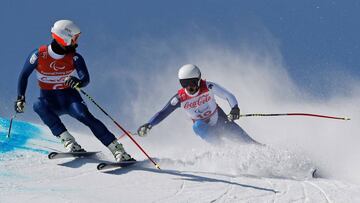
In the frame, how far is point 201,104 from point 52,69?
240 cm

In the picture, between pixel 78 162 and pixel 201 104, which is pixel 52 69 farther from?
pixel 201 104

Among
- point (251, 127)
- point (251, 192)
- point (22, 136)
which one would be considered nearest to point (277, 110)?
point (251, 127)

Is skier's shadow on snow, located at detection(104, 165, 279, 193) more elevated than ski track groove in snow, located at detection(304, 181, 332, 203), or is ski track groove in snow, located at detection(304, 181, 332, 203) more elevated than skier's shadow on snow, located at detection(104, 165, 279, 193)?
ski track groove in snow, located at detection(304, 181, 332, 203)

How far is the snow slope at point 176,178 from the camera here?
5652 millimetres

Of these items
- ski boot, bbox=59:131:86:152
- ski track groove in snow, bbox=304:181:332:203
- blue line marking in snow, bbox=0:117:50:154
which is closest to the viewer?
Answer: ski track groove in snow, bbox=304:181:332:203

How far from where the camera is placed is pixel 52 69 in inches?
290

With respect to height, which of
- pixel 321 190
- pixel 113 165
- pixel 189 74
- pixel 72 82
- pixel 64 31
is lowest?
pixel 113 165

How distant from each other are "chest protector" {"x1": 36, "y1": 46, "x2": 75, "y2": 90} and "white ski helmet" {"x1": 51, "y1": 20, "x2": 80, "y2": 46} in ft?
0.88

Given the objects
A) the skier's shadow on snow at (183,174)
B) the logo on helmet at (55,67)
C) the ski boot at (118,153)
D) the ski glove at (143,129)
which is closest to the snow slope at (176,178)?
the skier's shadow on snow at (183,174)

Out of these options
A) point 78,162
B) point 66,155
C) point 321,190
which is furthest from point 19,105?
point 321,190

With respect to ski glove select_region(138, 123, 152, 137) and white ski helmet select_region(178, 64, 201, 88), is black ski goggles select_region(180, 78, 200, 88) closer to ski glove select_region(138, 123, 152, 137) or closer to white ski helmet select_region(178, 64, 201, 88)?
white ski helmet select_region(178, 64, 201, 88)

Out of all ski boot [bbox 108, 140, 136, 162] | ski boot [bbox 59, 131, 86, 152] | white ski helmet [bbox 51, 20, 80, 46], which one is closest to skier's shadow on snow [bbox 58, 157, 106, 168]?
ski boot [bbox 59, 131, 86, 152]

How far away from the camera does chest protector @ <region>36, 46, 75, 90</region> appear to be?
7.35 m

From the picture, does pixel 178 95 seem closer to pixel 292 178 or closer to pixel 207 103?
pixel 207 103
